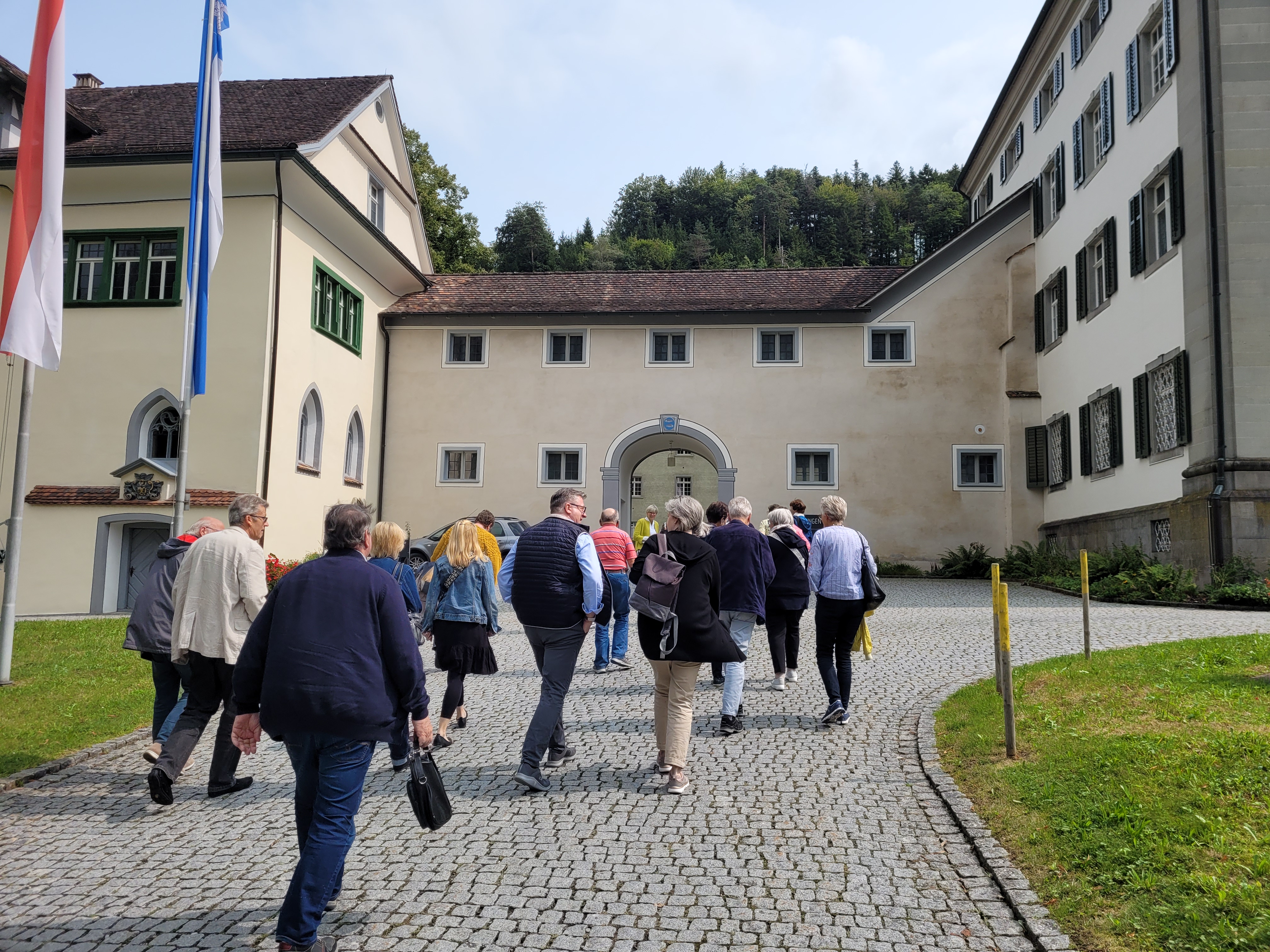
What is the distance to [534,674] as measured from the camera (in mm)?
11359

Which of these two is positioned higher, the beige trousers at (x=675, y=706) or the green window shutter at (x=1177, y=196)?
the green window shutter at (x=1177, y=196)

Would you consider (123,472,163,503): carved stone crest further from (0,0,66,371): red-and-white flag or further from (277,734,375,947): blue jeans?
(277,734,375,947): blue jeans

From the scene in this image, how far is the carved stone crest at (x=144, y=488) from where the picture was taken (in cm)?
1909

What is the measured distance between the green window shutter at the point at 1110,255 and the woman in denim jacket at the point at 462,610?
17.0 m

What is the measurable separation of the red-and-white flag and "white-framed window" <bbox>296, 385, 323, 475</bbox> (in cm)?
1152

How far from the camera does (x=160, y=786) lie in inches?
236

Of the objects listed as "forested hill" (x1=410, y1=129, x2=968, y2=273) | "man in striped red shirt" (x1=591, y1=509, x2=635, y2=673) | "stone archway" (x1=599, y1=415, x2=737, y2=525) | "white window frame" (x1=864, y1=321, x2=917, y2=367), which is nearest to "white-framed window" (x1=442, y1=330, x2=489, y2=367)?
"stone archway" (x1=599, y1=415, x2=737, y2=525)

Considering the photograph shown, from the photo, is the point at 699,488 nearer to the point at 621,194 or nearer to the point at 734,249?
the point at 734,249

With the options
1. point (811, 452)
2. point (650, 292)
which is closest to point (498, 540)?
point (811, 452)

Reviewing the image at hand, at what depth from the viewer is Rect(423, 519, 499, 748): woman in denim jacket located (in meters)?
7.42

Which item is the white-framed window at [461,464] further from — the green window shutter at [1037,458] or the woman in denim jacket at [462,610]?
Answer: the woman in denim jacket at [462,610]

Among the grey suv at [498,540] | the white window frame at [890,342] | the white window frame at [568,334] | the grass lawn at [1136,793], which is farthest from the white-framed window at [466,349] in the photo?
the grass lawn at [1136,793]

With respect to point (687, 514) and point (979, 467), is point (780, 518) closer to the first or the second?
point (687, 514)

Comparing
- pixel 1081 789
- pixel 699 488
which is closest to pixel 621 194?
pixel 699 488
